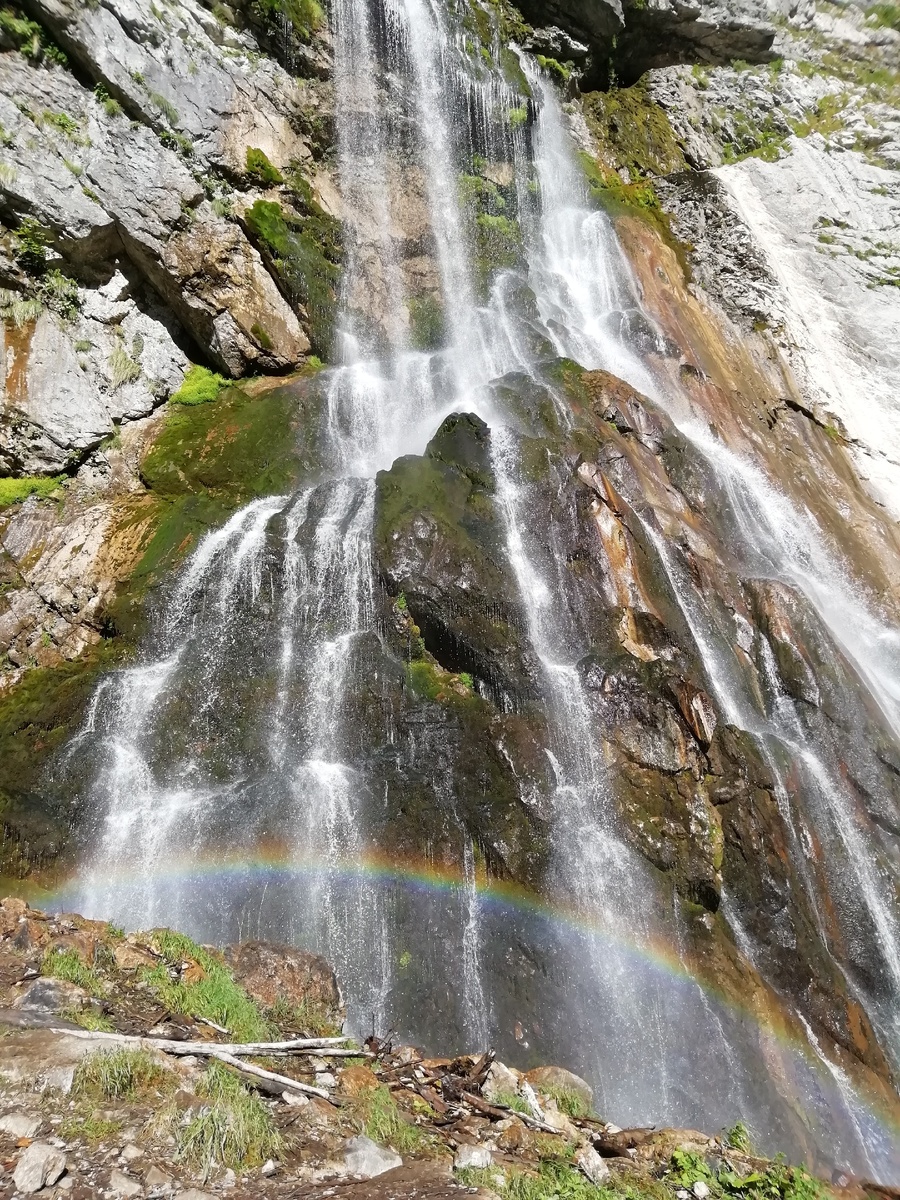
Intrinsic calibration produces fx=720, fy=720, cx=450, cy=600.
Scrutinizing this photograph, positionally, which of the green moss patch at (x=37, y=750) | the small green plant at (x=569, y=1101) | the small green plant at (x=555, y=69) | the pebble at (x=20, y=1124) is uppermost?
the small green plant at (x=555, y=69)

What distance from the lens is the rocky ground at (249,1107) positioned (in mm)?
3117

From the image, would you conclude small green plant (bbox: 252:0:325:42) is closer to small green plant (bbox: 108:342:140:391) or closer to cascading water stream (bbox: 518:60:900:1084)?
cascading water stream (bbox: 518:60:900:1084)

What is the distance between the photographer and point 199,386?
15727 millimetres

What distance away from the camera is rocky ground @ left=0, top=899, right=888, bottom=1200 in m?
3.12

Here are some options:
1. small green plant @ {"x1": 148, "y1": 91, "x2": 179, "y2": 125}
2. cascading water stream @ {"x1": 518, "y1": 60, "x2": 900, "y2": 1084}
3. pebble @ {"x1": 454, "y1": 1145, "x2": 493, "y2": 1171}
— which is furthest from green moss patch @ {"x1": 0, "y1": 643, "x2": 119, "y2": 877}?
small green plant @ {"x1": 148, "y1": 91, "x2": 179, "y2": 125}

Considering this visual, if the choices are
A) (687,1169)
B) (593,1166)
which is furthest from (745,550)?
(593,1166)

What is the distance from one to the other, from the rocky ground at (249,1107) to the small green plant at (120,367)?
11.9m

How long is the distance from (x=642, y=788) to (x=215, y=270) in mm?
13967

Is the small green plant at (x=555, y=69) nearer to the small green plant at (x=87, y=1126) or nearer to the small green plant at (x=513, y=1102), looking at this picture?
the small green plant at (x=513, y=1102)

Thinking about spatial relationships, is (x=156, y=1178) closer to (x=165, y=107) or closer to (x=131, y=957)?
(x=131, y=957)

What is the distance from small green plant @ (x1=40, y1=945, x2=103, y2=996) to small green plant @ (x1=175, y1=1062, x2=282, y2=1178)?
1.48 m

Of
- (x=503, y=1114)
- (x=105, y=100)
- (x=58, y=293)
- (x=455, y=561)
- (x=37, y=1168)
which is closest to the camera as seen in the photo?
(x=37, y=1168)

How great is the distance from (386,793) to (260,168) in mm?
16102

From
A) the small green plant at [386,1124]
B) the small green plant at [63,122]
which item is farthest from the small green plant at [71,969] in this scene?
the small green plant at [63,122]
